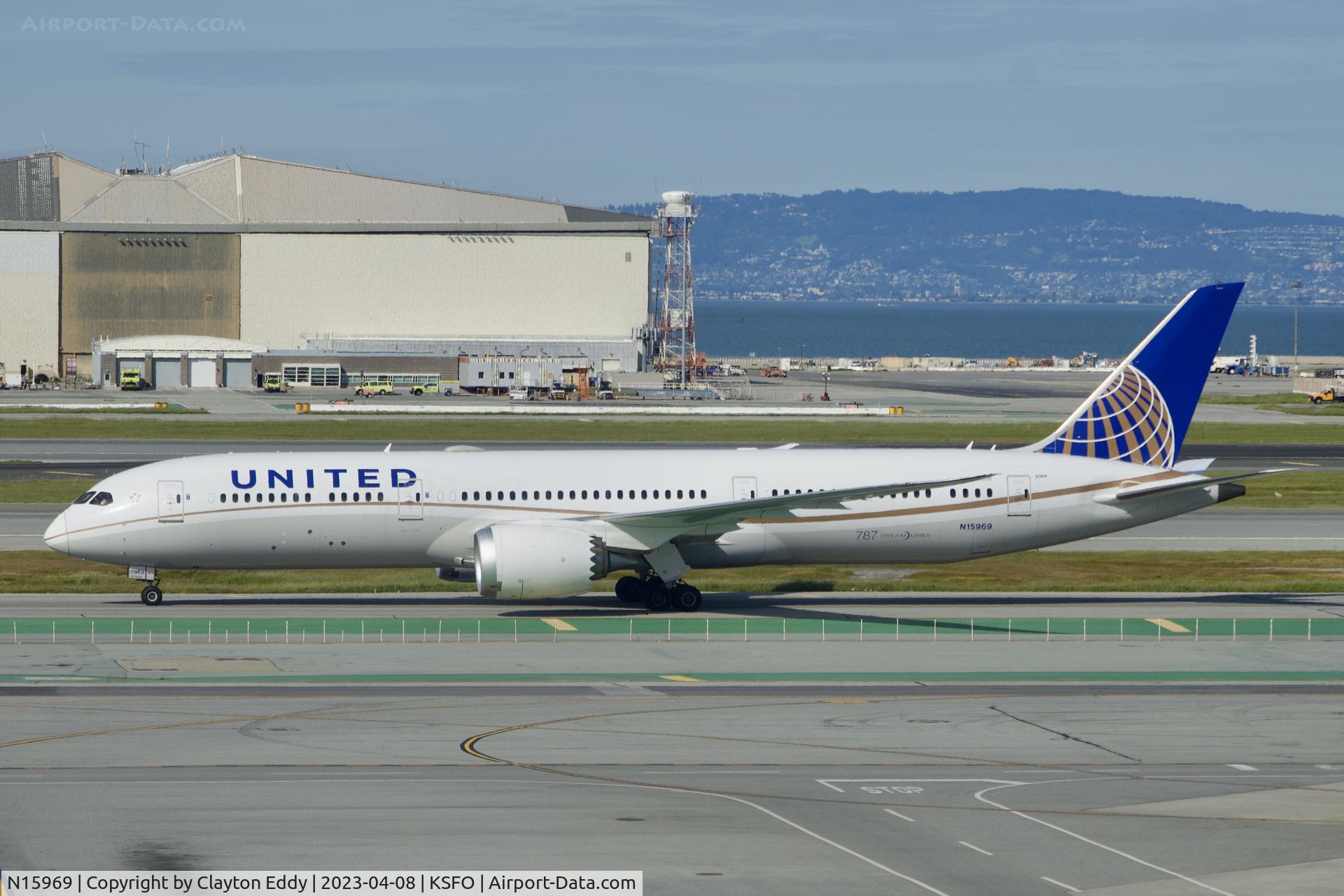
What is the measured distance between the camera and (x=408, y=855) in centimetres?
1984

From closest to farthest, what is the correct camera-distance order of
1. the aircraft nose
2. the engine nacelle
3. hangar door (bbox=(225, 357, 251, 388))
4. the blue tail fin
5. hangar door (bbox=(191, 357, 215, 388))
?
1. the engine nacelle
2. the aircraft nose
3. the blue tail fin
4. hangar door (bbox=(191, 357, 215, 388))
5. hangar door (bbox=(225, 357, 251, 388))

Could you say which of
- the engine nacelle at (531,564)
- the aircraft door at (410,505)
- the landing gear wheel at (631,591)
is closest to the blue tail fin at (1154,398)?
the landing gear wheel at (631,591)

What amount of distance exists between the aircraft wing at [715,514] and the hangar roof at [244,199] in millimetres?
136933

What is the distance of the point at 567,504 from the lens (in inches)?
1705

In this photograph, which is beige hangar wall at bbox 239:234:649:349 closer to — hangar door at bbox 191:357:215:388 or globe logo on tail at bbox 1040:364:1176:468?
hangar door at bbox 191:357:215:388

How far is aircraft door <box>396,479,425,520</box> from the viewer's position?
1676 inches

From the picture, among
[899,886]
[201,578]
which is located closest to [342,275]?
[201,578]

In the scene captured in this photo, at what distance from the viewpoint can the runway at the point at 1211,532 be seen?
57.1 metres

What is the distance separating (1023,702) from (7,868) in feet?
64.2

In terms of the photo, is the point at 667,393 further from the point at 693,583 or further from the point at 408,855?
the point at 408,855

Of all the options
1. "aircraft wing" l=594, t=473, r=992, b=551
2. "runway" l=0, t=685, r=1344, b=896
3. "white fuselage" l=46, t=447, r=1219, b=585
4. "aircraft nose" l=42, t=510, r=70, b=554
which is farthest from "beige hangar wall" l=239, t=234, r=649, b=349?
"runway" l=0, t=685, r=1344, b=896

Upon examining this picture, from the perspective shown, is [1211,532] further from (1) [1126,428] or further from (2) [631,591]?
(2) [631,591]

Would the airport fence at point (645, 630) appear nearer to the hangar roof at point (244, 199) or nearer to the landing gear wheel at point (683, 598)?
the landing gear wheel at point (683, 598)

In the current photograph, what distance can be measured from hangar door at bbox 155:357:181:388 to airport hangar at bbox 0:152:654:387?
629cm
